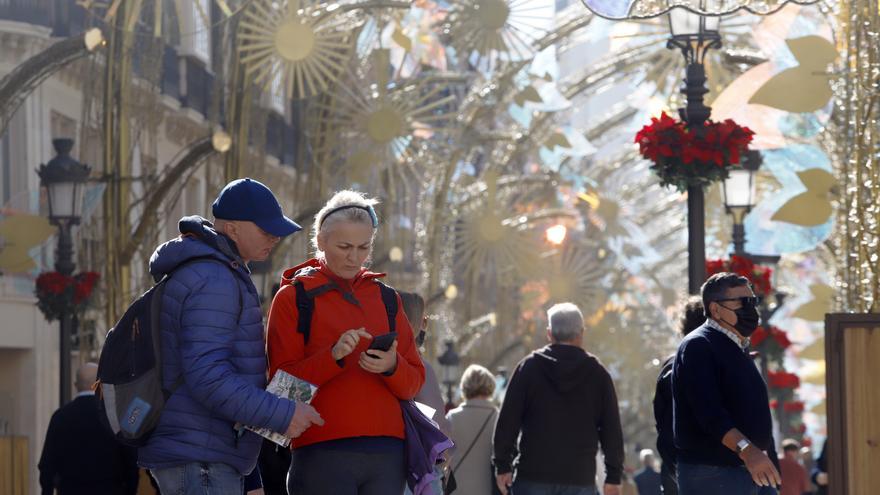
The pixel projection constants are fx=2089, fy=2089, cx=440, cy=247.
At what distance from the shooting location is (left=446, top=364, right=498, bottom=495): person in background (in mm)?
12234

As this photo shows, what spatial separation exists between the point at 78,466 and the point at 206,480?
179 inches

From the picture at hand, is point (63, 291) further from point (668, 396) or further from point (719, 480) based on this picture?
point (719, 480)

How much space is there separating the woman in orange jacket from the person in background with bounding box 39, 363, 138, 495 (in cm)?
409

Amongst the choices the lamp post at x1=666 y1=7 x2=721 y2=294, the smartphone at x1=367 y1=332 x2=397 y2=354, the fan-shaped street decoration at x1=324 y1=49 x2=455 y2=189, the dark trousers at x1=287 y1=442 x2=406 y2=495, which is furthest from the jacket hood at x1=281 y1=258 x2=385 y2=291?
the fan-shaped street decoration at x1=324 y1=49 x2=455 y2=189

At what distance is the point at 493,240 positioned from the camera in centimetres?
3053

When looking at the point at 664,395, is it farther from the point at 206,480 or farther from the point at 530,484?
the point at 206,480

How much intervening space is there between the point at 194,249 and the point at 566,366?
14.0ft

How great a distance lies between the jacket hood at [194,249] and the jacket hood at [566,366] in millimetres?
4055

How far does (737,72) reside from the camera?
23.7 m

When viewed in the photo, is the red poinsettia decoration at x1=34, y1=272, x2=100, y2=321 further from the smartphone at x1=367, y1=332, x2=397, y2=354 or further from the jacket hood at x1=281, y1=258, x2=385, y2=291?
the smartphone at x1=367, y1=332, x2=397, y2=354

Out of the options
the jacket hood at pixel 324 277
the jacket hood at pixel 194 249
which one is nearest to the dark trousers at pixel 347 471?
the jacket hood at pixel 324 277

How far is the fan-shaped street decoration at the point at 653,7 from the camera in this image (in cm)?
1205

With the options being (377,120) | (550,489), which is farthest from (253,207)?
(377,120)

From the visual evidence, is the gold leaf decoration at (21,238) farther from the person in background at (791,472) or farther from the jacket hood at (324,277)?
the jacket hood at (324,277)
